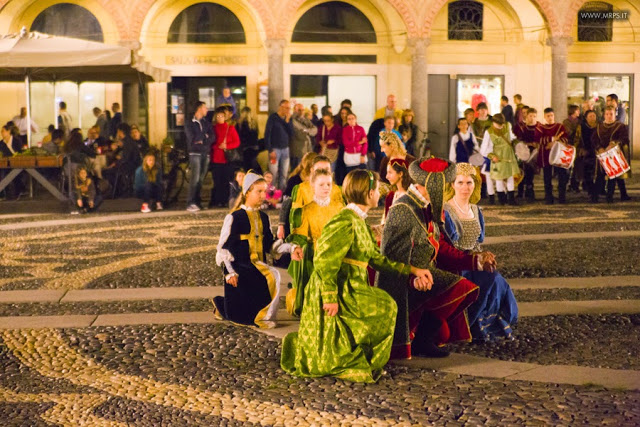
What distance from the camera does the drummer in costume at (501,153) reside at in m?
16.3

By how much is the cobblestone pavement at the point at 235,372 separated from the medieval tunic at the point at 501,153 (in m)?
5.70

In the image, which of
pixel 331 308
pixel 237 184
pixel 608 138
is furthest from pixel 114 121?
pixel 331 308

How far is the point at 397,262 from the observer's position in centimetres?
652

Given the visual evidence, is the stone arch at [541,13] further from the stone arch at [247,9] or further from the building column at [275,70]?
the stone arch at [247,9]

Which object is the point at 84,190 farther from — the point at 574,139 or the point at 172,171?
the point at 574,139

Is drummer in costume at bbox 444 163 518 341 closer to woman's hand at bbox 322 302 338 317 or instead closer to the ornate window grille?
woman's hand at bbox 322 302 338 317

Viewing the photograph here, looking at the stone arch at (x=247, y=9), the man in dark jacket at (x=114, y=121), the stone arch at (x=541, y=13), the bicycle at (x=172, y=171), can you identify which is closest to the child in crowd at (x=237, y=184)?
the bicycle at (x=172, y=171)

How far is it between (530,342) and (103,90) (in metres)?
19.1

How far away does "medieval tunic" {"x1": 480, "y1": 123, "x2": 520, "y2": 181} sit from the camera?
1631 centimetres

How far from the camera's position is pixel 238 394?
5891mm

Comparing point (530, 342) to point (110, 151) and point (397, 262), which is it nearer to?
point (397, 262)

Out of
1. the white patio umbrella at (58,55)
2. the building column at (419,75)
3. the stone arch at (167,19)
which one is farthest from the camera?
the stone arch at (167,19)

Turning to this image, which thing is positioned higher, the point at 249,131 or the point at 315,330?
the point at 249,131

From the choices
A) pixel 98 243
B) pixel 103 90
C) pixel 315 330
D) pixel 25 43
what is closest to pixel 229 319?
pixel 315 330
